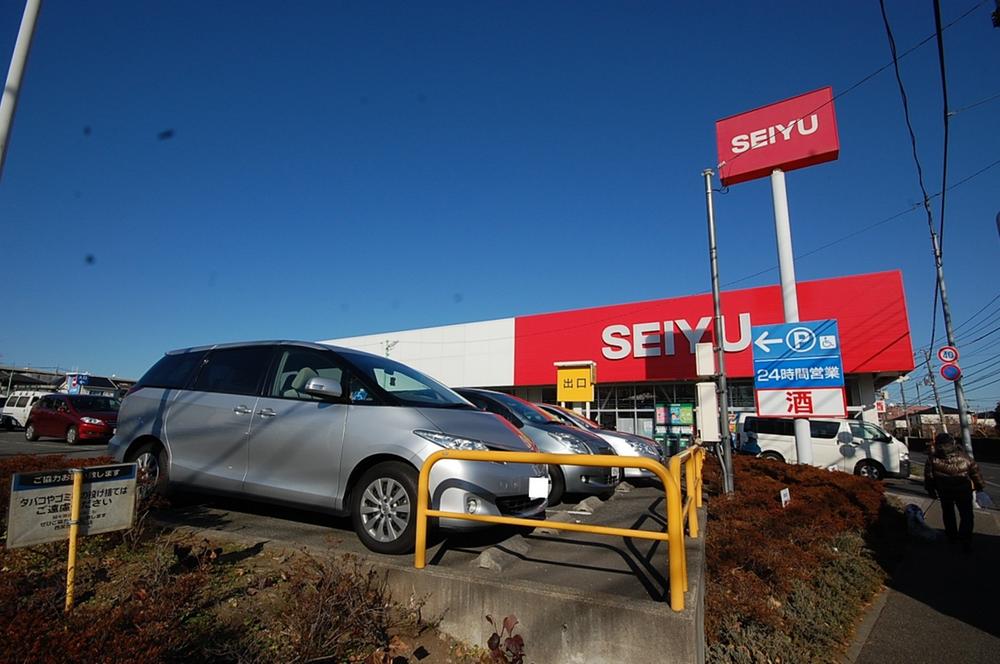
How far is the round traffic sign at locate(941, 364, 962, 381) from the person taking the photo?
1354 cm

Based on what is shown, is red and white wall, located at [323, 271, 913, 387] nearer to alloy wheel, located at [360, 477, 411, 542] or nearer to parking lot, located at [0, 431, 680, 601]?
parking lot, located at [0, 431, 680, 601]

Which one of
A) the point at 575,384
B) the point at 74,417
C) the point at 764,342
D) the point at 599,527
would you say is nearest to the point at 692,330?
the point at 575,384

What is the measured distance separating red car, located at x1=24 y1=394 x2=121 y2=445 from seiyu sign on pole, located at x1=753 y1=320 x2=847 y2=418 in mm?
18281

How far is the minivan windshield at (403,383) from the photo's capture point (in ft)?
15.6

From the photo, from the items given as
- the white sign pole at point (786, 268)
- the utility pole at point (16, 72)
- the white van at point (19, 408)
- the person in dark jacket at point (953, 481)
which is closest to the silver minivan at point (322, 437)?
the utility pole at point (16, 72)

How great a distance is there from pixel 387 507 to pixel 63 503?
2.05m

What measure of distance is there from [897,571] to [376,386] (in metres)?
6.60

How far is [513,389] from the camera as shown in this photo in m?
26.5

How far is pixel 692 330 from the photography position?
67.6 ft

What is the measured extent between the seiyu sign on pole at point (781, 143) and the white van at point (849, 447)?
6.19 meters

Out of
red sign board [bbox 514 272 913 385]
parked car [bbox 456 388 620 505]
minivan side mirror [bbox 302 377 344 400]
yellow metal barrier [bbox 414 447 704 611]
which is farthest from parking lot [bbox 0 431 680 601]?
red sign board [bbox 514 272 913 385]

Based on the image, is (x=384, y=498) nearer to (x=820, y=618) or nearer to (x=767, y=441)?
(x=820, y=618)

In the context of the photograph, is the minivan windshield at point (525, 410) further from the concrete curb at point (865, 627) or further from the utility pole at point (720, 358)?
the concrete curb at point (865, 627)

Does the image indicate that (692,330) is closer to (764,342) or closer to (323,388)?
(764,342)
